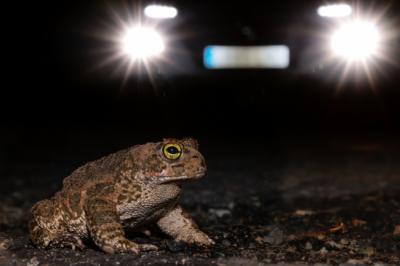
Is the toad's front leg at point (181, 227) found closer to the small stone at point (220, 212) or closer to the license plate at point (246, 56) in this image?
the small stone at point (220, 212)

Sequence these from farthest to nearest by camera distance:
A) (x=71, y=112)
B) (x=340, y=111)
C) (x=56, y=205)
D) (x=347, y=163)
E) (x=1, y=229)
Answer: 1. (x=71, y=112)
2. (x=340, y=111)
3. (x=347, y=163)
4. (x=1, y=229)
5. (x=56, y=205)

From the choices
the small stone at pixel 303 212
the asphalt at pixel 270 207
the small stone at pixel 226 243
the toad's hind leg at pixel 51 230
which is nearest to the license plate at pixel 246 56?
the asphalt at pixel 270 207

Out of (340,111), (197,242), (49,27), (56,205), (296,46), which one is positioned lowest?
(197,242)

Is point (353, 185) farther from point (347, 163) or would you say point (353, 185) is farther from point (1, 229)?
point (1, 229)

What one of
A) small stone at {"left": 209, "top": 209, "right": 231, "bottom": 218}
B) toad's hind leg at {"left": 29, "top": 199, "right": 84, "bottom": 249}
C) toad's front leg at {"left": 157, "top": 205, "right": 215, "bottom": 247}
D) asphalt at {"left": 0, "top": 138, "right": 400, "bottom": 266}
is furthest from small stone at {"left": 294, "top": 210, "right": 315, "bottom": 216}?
toad's hind leg at {"left": 29, "top": 199, "right": 84, "bottom": 249}

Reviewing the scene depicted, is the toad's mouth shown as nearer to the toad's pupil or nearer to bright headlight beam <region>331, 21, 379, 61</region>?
the toad's pupil

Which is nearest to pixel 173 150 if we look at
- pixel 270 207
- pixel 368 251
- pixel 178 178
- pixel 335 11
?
pixel 178 178

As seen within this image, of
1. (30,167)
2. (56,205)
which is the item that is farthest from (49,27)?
(56,205)
